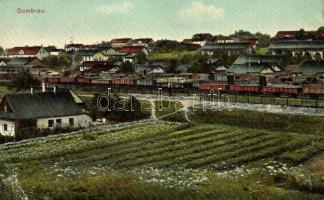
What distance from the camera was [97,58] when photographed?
30109mm

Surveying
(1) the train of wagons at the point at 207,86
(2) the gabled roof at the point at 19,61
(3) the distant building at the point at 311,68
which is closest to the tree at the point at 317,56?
(3) the distant building at the point at 311,68

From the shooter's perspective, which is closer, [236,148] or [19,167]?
[19,167]

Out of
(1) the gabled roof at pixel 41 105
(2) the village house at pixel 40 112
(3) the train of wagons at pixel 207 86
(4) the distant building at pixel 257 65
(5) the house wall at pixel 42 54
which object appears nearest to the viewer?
(2) the village house at pixel 40 112

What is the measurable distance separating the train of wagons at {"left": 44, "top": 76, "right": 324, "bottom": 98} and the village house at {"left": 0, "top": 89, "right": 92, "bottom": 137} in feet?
17.2

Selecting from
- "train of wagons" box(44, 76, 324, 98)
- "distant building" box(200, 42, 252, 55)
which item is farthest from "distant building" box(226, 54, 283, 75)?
"train of wagons" box(44, 76, 324, 98)

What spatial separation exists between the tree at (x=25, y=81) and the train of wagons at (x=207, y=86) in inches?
38.7

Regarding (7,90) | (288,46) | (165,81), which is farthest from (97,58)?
(288,46)

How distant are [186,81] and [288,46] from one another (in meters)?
6.55

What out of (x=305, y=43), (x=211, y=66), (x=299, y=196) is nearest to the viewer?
(x=299, y=196)

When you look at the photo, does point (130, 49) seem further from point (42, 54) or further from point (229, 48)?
point (229, 48)

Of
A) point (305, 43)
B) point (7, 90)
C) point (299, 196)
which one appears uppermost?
point (305, 43)

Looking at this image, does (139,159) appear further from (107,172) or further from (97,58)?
(97,58)

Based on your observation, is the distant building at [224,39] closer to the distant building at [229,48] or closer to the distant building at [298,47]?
the distant building at [229,48]

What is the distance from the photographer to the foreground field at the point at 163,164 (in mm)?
12219
